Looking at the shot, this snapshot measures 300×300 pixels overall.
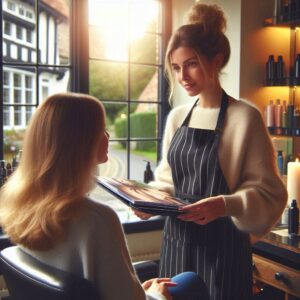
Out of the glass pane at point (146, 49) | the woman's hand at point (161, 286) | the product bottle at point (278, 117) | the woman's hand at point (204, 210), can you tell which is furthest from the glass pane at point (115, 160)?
the woman's hand at point (161, 286)

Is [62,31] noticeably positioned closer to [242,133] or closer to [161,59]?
[161,59]

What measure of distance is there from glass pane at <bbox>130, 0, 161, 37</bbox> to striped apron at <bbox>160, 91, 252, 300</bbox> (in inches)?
57.4

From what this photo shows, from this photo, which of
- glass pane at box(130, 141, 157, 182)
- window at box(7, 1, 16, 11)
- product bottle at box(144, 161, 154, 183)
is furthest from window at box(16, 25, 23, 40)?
product bottle at box(144, 161, 154, 183)

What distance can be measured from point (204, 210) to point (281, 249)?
63cm

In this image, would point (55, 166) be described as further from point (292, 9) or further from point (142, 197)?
point (292, 9)

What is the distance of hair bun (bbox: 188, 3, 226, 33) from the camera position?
1.87m

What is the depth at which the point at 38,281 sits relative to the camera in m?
1.08

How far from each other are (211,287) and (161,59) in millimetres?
1892

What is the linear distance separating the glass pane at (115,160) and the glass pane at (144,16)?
0.77m

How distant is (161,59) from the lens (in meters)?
3.25

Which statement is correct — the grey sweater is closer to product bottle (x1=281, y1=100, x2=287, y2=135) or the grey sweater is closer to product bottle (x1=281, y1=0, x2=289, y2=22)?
product bottle (x1=281, y1=100, x2=287, y2=135)

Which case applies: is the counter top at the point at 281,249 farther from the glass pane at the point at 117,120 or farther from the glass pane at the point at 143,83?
the glass pane at the point at 143,83

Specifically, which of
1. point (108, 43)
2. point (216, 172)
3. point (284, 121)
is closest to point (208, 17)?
point (216, 172)

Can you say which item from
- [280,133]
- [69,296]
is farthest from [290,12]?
[69,296]
